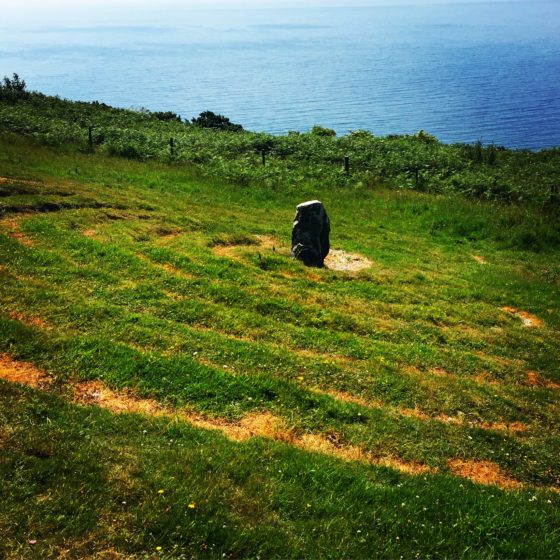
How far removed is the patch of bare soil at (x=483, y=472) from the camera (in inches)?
385

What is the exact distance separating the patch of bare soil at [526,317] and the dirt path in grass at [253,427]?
10.2 meters

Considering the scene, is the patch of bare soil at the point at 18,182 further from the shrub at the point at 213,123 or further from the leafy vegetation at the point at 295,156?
the shrub at the point at 213,123

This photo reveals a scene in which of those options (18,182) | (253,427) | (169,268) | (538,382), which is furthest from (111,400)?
(18,182)

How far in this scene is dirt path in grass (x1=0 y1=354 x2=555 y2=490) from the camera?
9.70 m

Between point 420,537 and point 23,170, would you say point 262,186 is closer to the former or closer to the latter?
point 23,170

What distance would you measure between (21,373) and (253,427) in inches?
190

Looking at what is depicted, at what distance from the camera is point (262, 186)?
36.6 metres

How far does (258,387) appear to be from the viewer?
1134 centimetres

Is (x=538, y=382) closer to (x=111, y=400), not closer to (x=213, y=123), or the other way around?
(x=111, y=400)

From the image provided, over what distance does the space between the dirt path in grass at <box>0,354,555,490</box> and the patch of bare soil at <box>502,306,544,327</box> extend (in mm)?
10221

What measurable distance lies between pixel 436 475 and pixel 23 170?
26.5 meters

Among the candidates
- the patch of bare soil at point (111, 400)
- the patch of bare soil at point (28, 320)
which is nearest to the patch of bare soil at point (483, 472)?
the patch of bare soil at point (111, 400)

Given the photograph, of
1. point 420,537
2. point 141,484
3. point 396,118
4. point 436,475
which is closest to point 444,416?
point 436,475

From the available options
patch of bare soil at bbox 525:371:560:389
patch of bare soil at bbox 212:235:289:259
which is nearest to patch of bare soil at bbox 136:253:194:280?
patch of bare soil at bbox 212:235:289:259
